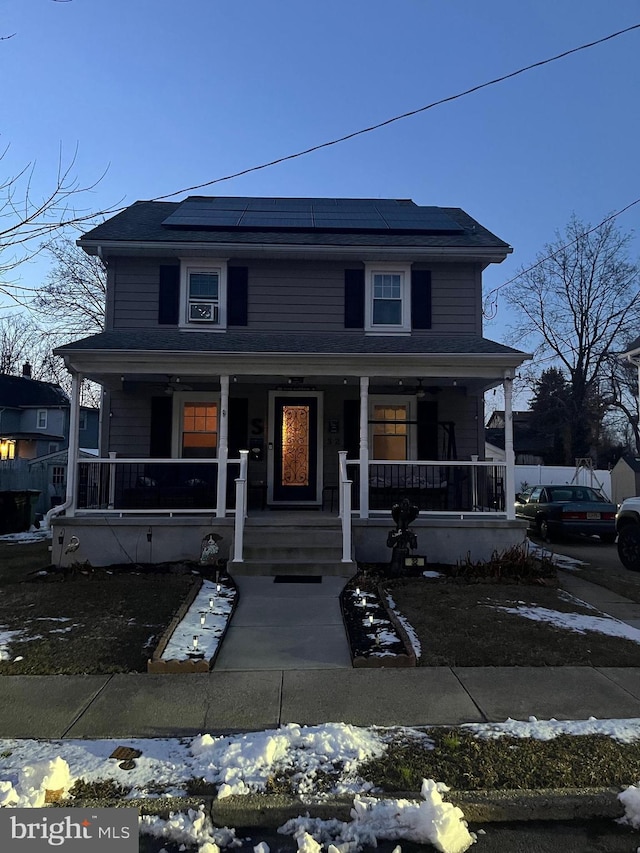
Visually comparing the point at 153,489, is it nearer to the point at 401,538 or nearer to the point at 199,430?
the point at 199,430

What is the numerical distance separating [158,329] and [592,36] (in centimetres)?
857

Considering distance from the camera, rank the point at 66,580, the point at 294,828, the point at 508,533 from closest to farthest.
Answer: the point at 294,828, the point at 66,580, the point at 508,533

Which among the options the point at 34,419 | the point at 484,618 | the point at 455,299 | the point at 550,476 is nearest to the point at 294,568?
the point at 484,618

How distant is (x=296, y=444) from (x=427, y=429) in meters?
2.69

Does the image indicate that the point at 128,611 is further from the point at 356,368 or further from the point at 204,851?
the point at 356,368

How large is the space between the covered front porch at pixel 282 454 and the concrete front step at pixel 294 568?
0.48ft

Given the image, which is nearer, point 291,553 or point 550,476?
point 291,553

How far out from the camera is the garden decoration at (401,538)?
765 centimetres

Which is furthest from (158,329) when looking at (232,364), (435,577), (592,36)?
(592,36)

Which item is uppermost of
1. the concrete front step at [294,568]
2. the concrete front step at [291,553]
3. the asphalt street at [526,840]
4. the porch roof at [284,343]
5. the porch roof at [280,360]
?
the porch roof at [284,343]

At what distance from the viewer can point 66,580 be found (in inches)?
295

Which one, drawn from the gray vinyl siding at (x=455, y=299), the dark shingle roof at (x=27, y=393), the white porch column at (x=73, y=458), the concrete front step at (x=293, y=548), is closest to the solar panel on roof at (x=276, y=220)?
the gray vinyl siding at (x=455, y=299)

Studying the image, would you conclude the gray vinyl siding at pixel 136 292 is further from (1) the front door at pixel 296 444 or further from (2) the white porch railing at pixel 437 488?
(2) the white porch railing at pixel 437 488

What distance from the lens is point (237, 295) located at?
11031 mm
